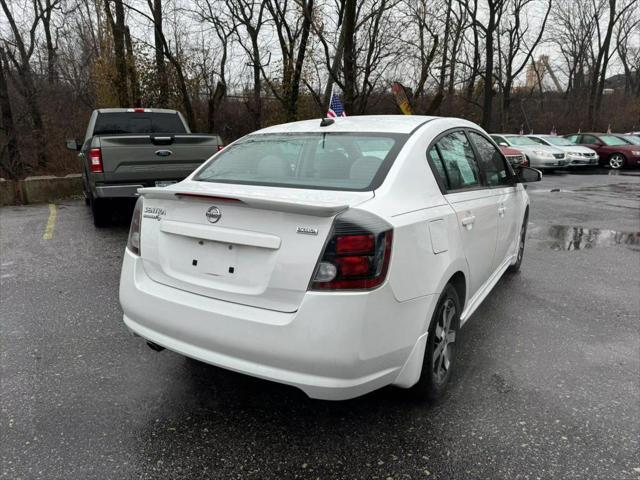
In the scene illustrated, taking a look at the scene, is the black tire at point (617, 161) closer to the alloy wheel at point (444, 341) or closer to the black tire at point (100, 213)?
the black tire at point (100, 213)

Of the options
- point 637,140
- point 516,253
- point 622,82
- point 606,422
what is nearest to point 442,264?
point 606,422

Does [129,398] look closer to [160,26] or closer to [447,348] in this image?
[447,348]

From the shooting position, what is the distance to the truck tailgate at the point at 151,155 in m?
6.99

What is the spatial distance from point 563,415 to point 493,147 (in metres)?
2.34

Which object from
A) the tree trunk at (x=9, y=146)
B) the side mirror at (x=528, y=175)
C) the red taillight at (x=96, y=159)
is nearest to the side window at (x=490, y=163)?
the side mirror at (x=528, y=175)

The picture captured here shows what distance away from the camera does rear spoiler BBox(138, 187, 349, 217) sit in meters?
2.18

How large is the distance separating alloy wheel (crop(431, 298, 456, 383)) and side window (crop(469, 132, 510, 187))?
1.29 m

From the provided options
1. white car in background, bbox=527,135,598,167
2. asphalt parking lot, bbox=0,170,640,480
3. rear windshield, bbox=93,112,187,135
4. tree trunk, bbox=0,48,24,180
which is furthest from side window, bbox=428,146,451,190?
white car in background, bbox=527,135,598,167

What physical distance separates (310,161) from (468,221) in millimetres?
1040

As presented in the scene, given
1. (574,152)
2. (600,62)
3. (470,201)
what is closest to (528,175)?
(470,201)

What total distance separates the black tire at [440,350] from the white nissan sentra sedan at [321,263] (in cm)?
1

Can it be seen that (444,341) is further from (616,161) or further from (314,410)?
(616,161)

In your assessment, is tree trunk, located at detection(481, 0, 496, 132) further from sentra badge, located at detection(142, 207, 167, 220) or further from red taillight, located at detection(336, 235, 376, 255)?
red taillight, located at detection(336, 235, 376, 255)

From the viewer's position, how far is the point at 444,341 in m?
2.86
